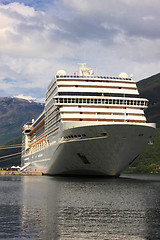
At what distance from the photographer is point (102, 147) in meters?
59.2

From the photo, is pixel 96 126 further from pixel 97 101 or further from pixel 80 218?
pixel 80 218

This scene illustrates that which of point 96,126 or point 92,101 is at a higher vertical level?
point 92,101

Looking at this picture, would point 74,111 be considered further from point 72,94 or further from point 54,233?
point 54,233

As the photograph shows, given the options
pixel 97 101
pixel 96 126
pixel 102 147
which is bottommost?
pixel 102 147

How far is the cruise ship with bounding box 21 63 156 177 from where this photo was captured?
193ft

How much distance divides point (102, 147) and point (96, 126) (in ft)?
12.1

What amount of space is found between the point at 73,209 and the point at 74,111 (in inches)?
1449

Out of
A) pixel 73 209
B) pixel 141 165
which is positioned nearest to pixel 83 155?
pixel 73 209

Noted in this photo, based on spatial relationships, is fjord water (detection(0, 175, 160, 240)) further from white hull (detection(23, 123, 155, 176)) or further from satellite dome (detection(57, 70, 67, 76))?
satellite dome (detection(57, 70, 67, 76))

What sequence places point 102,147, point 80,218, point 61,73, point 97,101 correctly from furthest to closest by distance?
point 61,73
point 97,101
point 102,147
point 80,218

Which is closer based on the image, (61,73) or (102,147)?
(102,147)

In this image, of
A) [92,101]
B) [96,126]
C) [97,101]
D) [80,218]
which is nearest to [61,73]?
[92,101]

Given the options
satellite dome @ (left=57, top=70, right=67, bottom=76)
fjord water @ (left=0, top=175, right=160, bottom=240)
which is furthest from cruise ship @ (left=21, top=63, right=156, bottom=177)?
fjord water @ (left=0, top=175, right=160, bottom=240)

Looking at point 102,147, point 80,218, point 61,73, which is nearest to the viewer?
point 80,218
